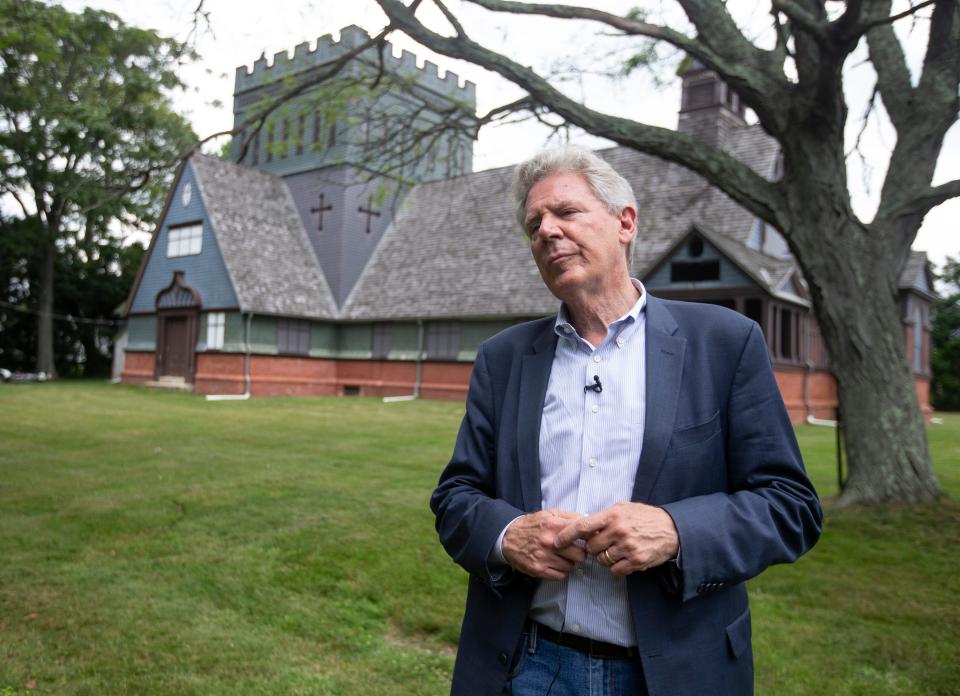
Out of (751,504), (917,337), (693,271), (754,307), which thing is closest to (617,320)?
(751,504)

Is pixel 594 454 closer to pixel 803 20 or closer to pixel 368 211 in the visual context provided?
pixel 803 20

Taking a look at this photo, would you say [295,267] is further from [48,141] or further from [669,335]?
[669,335]

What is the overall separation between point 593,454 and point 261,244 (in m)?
27.9

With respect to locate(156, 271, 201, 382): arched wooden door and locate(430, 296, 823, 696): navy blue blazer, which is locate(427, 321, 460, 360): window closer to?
locate(156, 271, 201, 382): arched wooden door

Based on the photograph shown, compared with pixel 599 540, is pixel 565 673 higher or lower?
lower

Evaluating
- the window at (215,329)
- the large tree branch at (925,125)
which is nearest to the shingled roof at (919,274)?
the large tree branch at (925,125)

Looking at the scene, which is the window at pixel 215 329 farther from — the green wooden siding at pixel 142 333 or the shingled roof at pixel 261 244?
the green wooden siding at pixel 142 333

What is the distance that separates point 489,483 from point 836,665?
332 cm

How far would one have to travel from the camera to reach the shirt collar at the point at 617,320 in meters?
2.27

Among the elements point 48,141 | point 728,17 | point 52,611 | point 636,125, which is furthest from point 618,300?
point 48,141

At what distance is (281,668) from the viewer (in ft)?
14.2

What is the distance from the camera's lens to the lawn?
4.31 meters

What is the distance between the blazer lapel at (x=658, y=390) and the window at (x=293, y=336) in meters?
26.3

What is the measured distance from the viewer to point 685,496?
2076 millimetres
